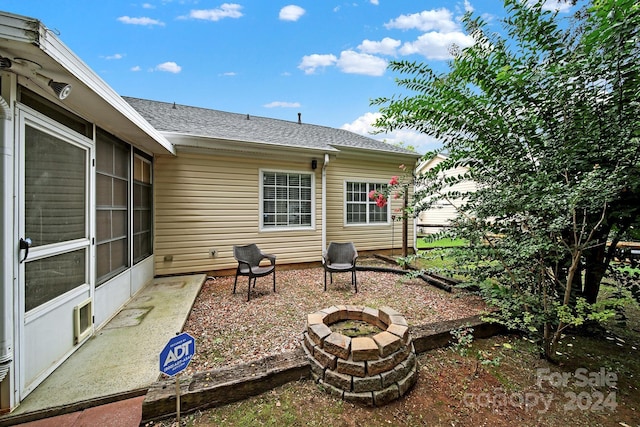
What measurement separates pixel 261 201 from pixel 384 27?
6.53 metres

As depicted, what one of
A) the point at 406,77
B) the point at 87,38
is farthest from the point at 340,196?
the point at 87,38

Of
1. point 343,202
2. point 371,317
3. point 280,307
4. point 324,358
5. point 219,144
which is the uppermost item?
point 219,144

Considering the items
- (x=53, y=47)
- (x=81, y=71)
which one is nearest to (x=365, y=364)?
(x=53, y=47)

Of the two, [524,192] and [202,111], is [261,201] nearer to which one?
[202,111]

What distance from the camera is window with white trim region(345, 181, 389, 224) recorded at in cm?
668

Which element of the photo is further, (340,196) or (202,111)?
(202,111)

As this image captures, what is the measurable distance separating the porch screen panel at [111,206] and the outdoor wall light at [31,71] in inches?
45.5

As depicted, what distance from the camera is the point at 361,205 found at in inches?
269

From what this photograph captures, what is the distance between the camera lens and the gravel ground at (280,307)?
2467 millimetres

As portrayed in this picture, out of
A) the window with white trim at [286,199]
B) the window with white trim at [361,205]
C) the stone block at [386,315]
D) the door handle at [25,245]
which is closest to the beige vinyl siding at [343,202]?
the window with white trim at [361,205]

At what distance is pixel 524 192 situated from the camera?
194cm

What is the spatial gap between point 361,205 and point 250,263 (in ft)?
12.3

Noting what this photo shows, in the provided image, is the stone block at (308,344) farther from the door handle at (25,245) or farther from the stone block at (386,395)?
the door handle at (25,245)

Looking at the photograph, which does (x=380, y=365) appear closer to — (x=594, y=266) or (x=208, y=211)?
(x=594, y=266)
